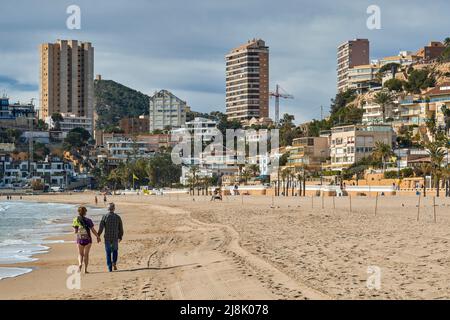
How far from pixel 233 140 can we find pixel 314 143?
5723 cm

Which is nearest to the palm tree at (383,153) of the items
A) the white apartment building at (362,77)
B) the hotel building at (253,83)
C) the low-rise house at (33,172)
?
the white apartment building at (362,77)

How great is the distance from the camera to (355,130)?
8762 centimetres

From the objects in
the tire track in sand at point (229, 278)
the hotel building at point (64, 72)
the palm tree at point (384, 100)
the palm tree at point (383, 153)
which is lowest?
the tire track in sand at point (229, 278)

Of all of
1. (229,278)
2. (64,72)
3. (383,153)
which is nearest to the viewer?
(229,278)

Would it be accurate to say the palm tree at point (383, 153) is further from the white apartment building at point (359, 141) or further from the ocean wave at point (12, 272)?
the ocean wave at point (12, 272)

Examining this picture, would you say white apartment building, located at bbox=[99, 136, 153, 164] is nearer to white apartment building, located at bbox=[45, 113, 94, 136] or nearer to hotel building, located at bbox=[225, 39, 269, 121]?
white apartment building, located at bbox=[45, 113, 94, 136]

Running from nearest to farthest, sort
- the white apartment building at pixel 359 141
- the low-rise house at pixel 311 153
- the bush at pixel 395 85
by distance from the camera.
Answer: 1. the white apartment building at pixel 359 141
2. the low-rise house at pixel 311 153
3. the bush at pixel 395 85

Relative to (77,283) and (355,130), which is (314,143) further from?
(77,283)

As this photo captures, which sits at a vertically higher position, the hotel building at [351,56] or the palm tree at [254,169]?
the hotel building at [351,56]

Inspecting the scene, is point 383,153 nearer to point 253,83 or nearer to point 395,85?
point 395,85

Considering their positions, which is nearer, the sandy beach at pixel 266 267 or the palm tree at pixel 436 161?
the sandy beach at pixel 266 267

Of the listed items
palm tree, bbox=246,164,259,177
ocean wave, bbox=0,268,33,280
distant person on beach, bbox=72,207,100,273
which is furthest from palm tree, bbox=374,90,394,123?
distant person on beach, bbox=72,207,100,273

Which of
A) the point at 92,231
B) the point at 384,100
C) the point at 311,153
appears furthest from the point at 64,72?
the point at 92,231
